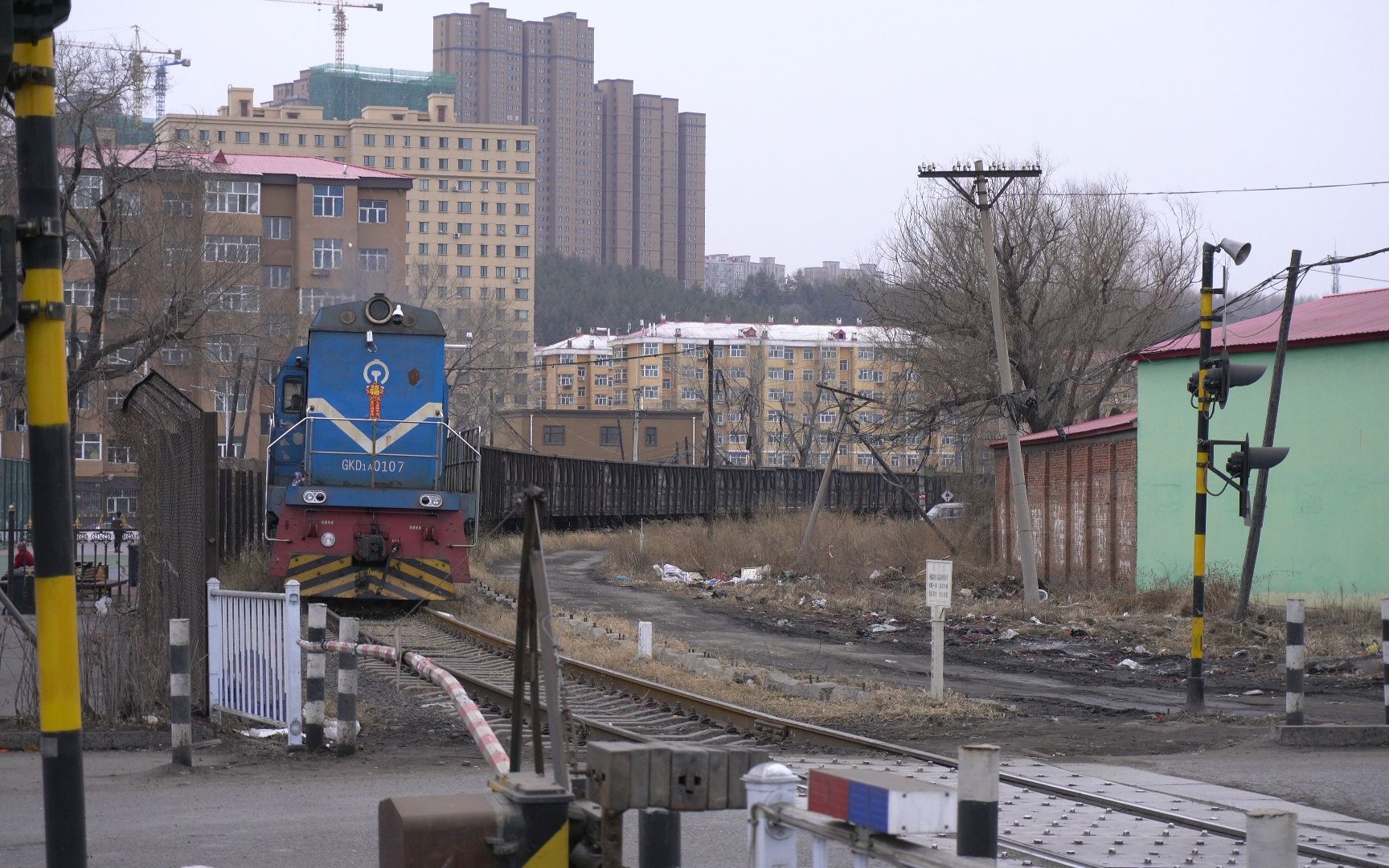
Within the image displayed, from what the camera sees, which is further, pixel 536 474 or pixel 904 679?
pixel 536 474

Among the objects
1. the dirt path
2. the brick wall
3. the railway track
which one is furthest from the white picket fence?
the brick wall

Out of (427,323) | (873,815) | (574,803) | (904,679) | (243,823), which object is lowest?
(904,679)

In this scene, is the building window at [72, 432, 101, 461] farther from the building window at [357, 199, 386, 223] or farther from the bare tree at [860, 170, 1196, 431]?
the bare tree at [860, 170, 1196, 431]

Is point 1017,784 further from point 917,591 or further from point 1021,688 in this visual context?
Answer: point 917,591

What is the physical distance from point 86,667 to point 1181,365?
2101cm

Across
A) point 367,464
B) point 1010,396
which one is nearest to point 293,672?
point 367,464

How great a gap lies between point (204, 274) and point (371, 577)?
20643 millimetres

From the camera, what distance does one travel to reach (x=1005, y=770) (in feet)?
29.8

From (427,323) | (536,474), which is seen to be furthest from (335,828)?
(536,474)

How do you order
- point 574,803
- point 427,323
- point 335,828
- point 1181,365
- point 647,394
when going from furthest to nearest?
point 647,394, point 1181,365, point 427,323, point 335,828, point 574,803

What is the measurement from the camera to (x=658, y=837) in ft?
13.6

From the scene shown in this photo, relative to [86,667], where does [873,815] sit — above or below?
above

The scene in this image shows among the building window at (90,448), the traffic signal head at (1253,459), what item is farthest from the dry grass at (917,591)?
the building window at (90,448)

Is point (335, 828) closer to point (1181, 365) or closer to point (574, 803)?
point (574, 803)
